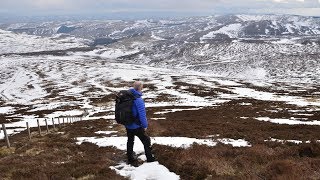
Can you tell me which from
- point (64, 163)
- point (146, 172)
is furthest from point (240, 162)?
point (64, 163)

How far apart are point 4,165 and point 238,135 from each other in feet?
39.7

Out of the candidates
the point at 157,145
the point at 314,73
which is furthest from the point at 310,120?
the point at 314,73

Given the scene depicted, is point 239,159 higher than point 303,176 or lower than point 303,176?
lower

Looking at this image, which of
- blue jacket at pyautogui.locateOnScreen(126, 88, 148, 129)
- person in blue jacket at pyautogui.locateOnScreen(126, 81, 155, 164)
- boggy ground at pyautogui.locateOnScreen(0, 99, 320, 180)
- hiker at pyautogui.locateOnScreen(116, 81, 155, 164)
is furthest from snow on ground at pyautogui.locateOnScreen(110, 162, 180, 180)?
blue jacket at pyautogui.locateOnScreen(126, 88, 148, 129)

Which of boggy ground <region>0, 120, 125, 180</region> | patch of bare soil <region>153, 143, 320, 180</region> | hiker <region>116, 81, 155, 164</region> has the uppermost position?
hiker <region>116, 81, 155, 164</region>

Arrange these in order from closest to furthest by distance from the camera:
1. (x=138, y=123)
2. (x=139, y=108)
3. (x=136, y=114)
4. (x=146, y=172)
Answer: (x=146, y=172) → (x=139, y=108) → (x=136, y=114) → (x=138, y=123)

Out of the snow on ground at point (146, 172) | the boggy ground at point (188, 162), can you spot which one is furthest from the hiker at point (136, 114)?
the boggy ground at point (188, 162)

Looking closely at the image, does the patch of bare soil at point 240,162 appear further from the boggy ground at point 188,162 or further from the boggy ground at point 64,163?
the boggy ground at point 64,163

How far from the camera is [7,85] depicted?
480 ft

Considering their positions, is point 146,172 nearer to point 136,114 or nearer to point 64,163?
point 136,114

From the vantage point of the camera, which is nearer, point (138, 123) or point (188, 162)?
point (188, 162)

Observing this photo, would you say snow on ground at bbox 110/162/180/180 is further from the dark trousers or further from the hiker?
the hiker

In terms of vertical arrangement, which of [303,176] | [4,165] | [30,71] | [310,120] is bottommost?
[30,71]

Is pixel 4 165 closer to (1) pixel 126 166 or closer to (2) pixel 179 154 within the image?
(1) pixel 126 166
